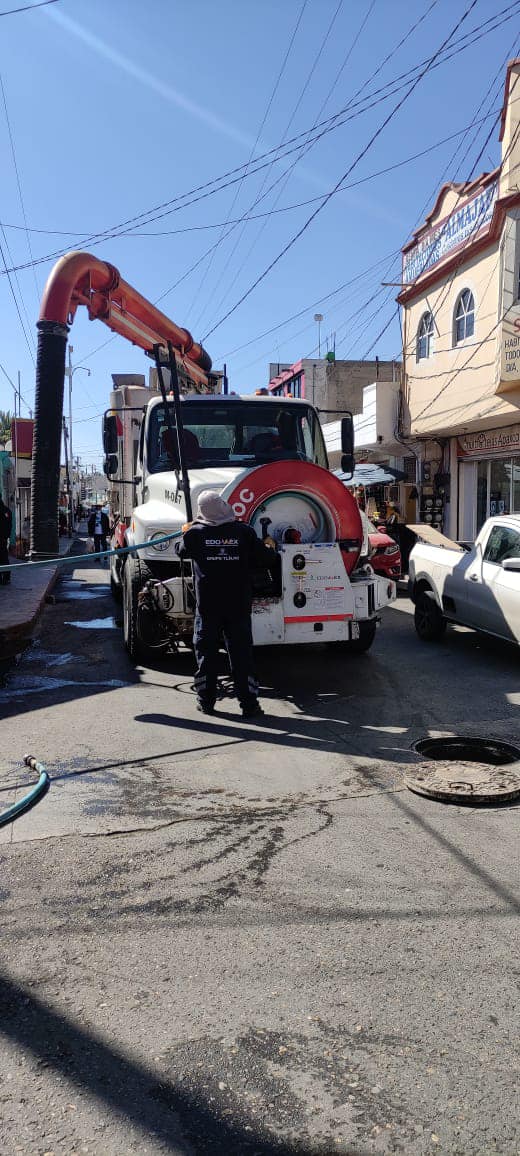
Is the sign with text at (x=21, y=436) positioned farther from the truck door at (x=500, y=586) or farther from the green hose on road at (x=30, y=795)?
the green hose on road at (x=30, y=795)

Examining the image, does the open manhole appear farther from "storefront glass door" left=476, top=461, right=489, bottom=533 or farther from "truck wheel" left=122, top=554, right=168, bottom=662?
"storefront glass door" left=476, top=461, right=489, bottom=533

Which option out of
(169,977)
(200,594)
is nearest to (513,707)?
(200,594)

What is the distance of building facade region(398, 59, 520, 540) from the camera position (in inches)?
624

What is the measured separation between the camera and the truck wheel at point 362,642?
8430 mm

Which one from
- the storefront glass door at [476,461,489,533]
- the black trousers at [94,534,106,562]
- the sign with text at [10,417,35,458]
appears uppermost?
the sign with text at [10,417,35,458]

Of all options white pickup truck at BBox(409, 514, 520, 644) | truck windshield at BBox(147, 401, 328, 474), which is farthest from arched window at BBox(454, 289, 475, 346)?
truck windshield at BBox(147, 401, 328, 474)

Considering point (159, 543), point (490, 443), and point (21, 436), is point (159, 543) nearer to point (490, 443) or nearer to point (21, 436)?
point (490, 443)

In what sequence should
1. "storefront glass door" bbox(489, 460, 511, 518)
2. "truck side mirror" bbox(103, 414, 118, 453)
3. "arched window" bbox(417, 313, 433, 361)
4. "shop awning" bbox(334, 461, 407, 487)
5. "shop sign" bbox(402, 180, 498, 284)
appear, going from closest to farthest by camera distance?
1. "truck side mirror" bbox(103, 414, 118, 453)
2. "shop sign" bbox(402, 180, 498, 284)
3. "storefront glass door" bbox(489, 460, 511, 518)
4. "arched window" bbox(417, 313, 433, 361)
5. "shop awning" bbox(334, 461, 407, 487)

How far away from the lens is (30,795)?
466 cm

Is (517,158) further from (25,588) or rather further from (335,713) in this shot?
(335,713)

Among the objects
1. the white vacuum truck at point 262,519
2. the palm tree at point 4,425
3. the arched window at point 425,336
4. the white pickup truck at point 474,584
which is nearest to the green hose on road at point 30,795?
the white vacuum truck at point 262,519

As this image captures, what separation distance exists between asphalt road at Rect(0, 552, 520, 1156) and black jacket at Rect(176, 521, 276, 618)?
1.06 m

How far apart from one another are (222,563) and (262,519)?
992 mm

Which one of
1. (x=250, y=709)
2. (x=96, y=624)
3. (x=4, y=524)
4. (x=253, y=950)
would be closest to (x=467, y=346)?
(x=4, y=524)
